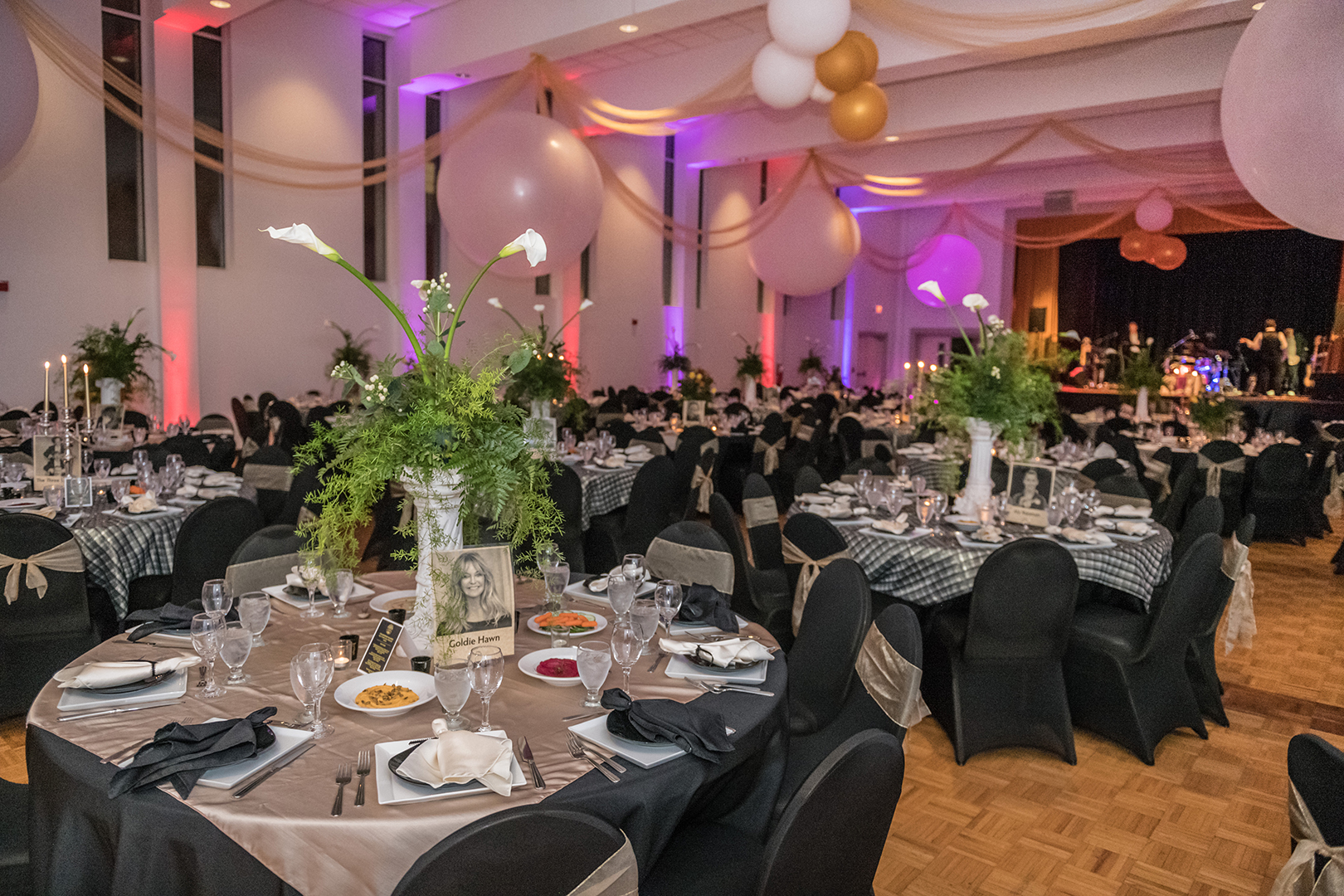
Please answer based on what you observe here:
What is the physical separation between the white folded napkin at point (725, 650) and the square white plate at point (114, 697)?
1193 millimetres

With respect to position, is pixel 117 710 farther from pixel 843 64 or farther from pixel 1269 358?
pixel 1269 358

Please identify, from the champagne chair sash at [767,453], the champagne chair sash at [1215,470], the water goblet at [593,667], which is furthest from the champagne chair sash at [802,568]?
the champagne chair sash at [1215,470]

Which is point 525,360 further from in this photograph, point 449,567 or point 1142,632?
point 1142,632

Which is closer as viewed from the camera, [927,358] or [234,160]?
[234,160]

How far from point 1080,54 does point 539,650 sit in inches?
379

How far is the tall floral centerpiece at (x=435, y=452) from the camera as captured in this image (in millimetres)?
2275

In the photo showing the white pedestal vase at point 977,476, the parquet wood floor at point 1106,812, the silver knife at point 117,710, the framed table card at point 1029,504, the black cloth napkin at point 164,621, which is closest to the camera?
the silver knife at point 117,710

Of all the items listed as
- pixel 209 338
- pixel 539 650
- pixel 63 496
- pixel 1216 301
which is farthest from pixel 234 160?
pixel 1216 301

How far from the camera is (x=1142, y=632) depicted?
3.89 metres

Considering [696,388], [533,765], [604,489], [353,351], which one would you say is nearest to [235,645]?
[533,765]

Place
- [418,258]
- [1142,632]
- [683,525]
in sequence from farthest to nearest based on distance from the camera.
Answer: [418,258]
[1142,632]
[683,525]

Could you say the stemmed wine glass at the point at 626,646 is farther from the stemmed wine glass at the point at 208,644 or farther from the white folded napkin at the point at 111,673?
the white folded napkin at the point at 111,673

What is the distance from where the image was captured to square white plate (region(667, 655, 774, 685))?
90.2 inches

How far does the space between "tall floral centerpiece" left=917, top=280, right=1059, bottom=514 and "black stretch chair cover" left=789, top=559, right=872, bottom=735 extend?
1.90 meters
